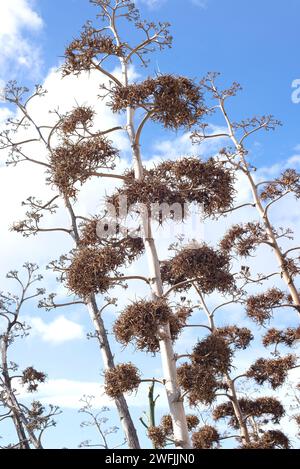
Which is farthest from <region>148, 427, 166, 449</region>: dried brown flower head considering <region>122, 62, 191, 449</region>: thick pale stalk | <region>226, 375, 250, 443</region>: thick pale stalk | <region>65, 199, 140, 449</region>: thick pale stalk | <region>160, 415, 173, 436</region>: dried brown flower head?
<region>226, 375, 250, 443</region>: thick pale stalk

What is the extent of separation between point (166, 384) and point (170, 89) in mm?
4051

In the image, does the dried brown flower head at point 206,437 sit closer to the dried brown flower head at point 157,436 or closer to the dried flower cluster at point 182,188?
the dried brown flower head at point 157,436

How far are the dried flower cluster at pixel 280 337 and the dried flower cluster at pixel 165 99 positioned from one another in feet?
16.3

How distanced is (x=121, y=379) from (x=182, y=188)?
8.97 feet

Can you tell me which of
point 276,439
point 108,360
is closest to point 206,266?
point 108,360

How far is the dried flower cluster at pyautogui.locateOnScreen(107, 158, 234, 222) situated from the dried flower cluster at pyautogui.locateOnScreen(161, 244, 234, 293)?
24.4 inches

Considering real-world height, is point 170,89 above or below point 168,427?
above

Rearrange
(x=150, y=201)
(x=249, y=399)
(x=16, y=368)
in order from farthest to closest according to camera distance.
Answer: (x=16, y=368)
(x=249, y=399)
(x=150, y=201)

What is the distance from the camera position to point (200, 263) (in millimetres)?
7027

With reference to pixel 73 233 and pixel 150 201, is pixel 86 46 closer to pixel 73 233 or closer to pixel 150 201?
pixel 150 201

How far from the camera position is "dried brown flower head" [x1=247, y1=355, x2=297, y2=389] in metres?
10.4
